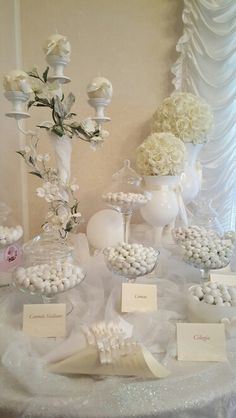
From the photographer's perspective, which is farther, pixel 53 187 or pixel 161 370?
pixel 53 187

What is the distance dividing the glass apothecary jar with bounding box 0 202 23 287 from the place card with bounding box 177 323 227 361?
24.8 inches

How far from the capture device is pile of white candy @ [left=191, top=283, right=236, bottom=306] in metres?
0.78

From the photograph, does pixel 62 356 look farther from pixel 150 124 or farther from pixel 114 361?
pixel 150 124

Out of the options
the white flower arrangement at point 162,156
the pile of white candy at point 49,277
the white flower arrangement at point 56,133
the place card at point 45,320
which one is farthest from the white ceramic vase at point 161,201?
the place card at point 45,320

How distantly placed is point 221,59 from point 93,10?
0.67 metres

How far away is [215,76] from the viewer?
4.59 feet

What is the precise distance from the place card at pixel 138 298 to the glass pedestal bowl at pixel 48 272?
5.4 inches

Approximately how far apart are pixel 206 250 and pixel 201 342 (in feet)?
1.12

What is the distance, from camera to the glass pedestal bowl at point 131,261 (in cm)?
87

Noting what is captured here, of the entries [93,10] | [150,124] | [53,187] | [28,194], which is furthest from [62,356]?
[93,10]

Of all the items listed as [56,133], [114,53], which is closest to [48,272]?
[56,133]

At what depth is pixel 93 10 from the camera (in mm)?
1421

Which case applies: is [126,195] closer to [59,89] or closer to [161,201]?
[161,201]

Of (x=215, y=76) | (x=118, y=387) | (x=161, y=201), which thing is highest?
(x=215, y=76)
